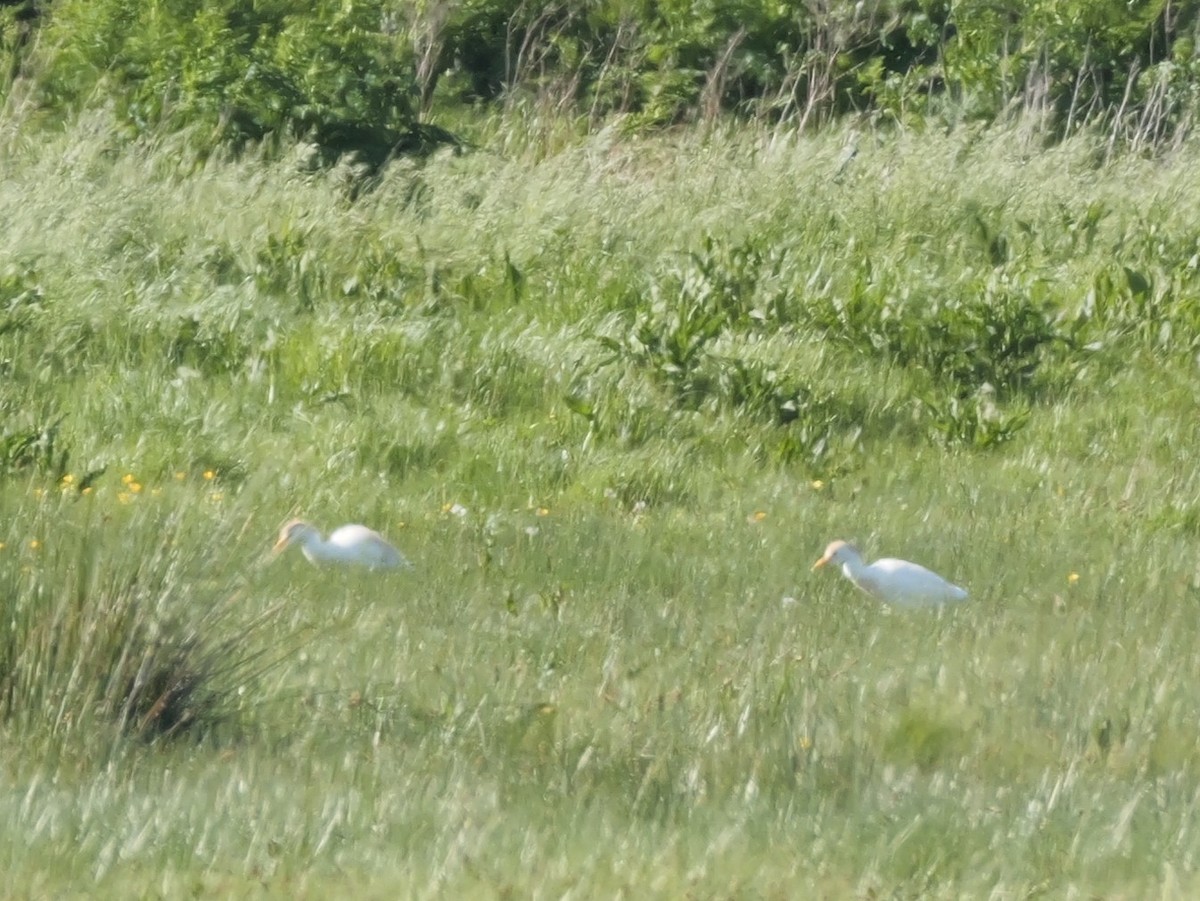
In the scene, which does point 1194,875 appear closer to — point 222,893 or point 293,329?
point 222,893

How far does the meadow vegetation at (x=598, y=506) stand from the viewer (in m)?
3.99

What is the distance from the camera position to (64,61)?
44.3 ft

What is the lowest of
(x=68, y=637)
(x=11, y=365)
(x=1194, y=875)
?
(x=11, y=365)

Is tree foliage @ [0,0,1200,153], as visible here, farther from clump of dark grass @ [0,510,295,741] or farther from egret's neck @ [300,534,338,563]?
clump of dark grass @ [0,510,295,741]

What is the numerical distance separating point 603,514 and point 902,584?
1758 mm

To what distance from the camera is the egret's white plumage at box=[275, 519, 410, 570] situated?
653 centimetres

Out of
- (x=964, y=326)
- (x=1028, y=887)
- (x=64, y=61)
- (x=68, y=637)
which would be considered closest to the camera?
(x=1028, y=887)

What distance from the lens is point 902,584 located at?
6438mm

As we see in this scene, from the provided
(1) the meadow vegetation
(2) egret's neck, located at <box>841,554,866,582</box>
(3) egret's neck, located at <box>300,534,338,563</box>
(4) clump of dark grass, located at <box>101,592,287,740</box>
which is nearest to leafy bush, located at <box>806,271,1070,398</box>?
(1) the meadow vegetation

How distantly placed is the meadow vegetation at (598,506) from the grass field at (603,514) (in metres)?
0.02

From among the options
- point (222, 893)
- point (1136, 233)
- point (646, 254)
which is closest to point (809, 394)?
point (646, 254)

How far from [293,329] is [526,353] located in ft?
3.77

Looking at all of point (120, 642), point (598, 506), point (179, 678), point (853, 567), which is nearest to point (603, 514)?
point (598, 506)

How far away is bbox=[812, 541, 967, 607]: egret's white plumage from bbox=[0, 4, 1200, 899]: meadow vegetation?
0.14m
